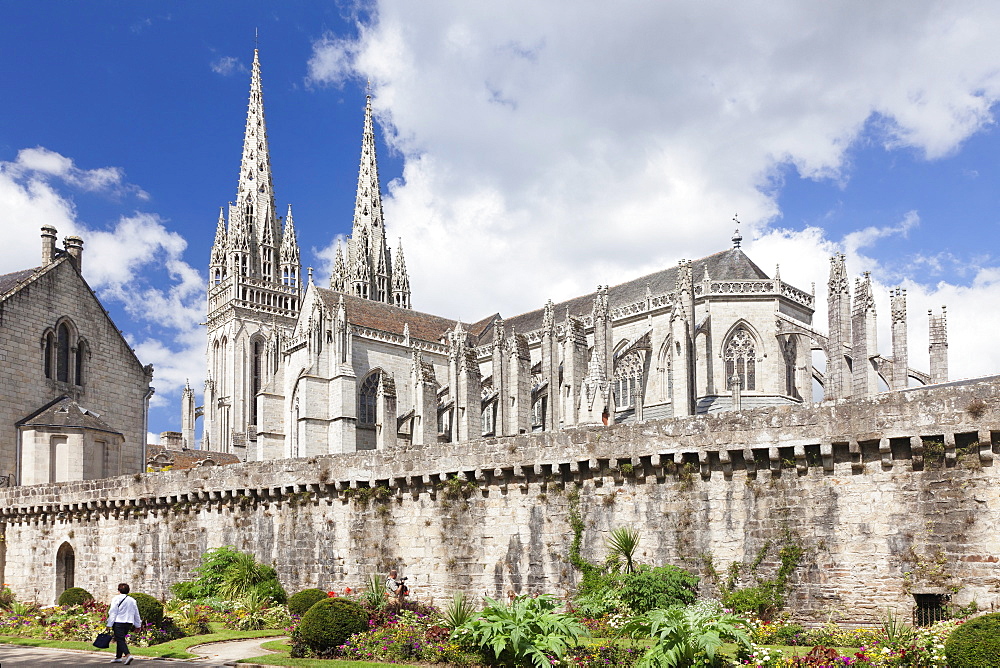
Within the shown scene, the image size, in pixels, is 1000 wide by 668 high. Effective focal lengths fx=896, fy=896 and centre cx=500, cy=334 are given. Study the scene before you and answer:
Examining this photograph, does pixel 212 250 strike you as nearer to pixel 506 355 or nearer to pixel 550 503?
pixel 506 355

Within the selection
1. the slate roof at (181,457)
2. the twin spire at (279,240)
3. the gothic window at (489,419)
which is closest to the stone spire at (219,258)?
the twin spire at (279,240)

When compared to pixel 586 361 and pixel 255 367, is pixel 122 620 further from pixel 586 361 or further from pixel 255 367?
pixel 255 367

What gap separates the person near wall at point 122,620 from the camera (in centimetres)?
1495

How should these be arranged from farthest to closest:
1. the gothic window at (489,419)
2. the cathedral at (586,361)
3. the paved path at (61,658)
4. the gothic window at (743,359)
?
the gothic window at (489,419)
the gothic window at (743,359)
the cathedral at (586,361)
the paved path at (61,658)

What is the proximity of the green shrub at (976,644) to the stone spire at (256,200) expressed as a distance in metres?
78.7

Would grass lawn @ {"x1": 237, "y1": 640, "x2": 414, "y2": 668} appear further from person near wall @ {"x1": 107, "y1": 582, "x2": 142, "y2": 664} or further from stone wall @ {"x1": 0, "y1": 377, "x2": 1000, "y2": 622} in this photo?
stone wall @ {"x1": 0, "y1": 377, "x2": 1000, "y2": 622}

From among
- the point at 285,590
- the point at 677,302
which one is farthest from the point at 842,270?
the point at 285,590

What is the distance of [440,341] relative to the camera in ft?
183

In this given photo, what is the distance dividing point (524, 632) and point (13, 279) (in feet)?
91.8

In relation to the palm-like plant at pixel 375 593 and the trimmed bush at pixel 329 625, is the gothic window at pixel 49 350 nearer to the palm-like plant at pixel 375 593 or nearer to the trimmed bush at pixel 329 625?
the palm-like plant at pixel 375 593

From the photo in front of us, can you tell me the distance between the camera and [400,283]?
8656 centimetres

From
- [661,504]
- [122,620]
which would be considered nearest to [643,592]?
[661,504]

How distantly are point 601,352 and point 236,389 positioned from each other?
1910 inches

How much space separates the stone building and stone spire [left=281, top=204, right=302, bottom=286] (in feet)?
170
